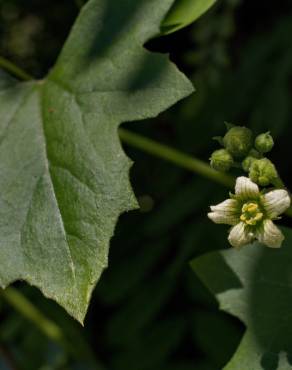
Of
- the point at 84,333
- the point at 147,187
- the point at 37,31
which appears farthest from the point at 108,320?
the point at 37,31

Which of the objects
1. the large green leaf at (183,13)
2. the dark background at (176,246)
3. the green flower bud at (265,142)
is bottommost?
the dark background at (176,246)

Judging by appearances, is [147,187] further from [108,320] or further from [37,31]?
[37,31]

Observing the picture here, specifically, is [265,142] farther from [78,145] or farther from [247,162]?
[78,145]

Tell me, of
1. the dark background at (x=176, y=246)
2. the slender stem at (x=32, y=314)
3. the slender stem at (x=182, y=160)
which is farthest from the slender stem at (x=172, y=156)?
the slender stem at (x=32, y=314)

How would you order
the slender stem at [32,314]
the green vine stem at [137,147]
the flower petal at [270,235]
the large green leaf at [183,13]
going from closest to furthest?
1. the flower petal at [270,235]
2. the large green leaf at [183,13]
3. the green vine stem at [137,147]
4. the slender stem at [32,314]

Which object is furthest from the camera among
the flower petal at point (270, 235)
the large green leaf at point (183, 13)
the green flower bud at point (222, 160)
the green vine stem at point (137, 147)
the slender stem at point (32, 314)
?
the slender stem at point (32, 314)

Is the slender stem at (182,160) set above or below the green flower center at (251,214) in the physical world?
below

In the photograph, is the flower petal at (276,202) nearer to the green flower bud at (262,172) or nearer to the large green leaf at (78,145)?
the green flower bud at (262,172)

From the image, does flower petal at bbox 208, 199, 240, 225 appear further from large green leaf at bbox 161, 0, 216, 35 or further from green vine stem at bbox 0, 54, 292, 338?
large green leaf at bbox 161, 0, 216, 35
